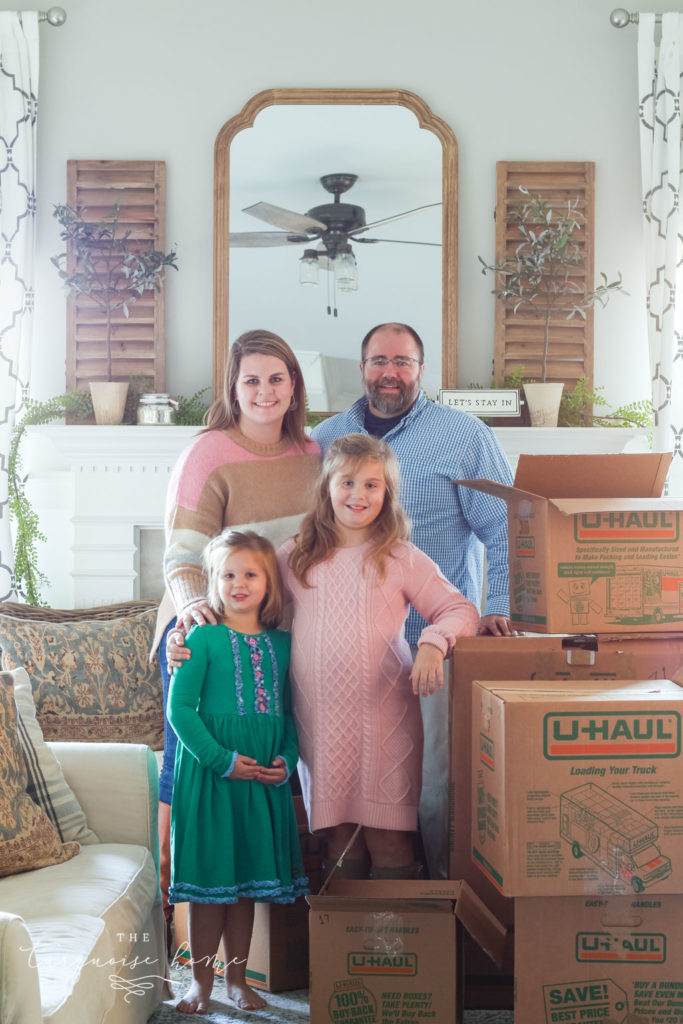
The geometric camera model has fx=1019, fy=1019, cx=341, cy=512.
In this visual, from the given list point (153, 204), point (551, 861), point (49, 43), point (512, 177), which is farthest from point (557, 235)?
point (551, 861)

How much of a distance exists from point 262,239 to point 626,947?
8.46 feet

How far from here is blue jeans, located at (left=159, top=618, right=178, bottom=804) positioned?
88.4 inches

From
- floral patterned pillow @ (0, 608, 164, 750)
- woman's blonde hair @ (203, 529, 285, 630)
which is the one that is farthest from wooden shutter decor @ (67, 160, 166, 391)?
woman's blonde hair @ (203, 529, 285, 630)

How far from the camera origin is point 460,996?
6.06 feet

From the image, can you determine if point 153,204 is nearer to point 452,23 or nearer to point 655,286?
point 452,23

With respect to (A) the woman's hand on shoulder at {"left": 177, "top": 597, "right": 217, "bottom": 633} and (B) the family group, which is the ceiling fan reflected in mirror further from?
(A) the woman's hand on shoulder at {"left": 177, "top": 597, "right": 217, "bottom": 633}

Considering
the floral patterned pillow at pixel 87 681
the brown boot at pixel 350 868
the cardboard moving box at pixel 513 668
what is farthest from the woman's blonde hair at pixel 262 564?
the floral patterned pillow at pixel 87 681

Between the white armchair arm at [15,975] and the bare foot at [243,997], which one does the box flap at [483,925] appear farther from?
the white armchair arm at [15,975]

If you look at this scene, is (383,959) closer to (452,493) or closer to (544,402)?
(452,493)

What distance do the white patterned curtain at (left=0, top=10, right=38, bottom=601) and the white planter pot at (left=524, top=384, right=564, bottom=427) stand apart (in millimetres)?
1725

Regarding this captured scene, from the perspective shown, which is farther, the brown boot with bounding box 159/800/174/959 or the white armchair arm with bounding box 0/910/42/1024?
the brown boot with bounding box 159/800/174/959

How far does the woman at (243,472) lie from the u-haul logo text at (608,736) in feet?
2.63

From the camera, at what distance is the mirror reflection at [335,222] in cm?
350

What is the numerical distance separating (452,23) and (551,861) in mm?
2941
